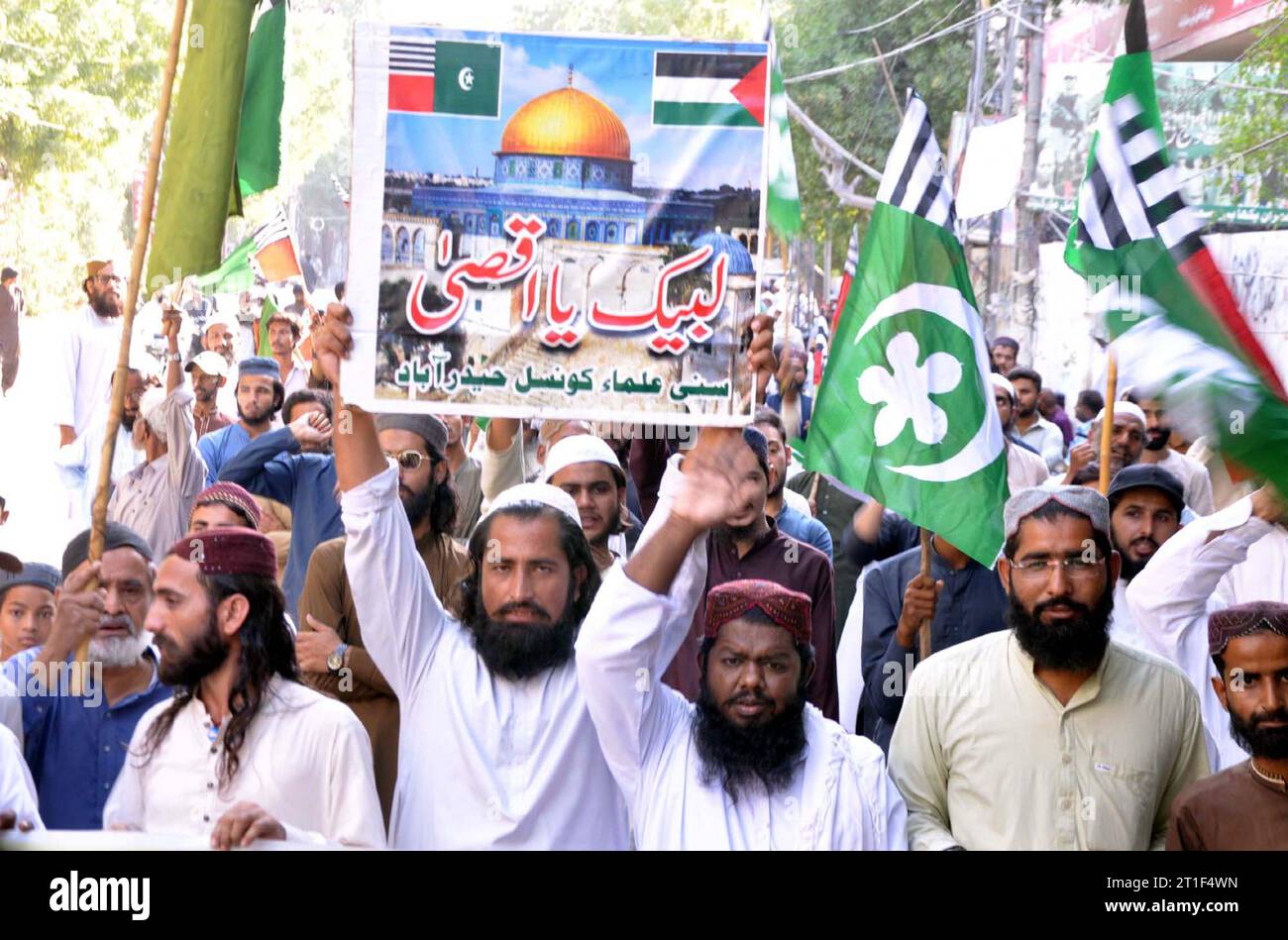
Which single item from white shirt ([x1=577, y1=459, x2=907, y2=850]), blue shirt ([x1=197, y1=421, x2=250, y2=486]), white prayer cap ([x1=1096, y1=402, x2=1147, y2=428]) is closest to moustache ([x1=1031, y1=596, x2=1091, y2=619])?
white shirt ([x1=577, y1=459, x2=907, y2=850])

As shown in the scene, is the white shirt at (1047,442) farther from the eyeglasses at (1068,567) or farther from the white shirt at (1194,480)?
the eyeglasses at (1068,567)

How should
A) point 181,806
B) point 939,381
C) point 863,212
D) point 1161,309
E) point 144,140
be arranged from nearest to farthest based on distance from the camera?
point 1161,309 < point 181,806 < point 939,381 < point 144,140 < point 863,212

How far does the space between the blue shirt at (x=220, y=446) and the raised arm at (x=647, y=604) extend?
345 cm

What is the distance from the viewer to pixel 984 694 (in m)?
3.87

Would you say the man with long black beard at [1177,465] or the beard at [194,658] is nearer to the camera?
the beard at [194,658]

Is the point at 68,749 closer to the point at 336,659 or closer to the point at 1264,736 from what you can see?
the point at 336,659

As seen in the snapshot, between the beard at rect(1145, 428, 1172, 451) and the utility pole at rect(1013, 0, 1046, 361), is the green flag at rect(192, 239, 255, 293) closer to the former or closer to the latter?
the beard at rect(1145, 428, 1172, 451)

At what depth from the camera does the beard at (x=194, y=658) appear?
359cm

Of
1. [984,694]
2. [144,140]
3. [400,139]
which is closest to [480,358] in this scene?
[400,139]

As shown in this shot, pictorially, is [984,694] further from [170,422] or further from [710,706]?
[170,422]

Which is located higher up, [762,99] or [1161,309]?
[762,99]

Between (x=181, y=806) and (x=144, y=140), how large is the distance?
1342cm

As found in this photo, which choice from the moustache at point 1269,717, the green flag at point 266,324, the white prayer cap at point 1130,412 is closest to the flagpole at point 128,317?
the moustache at point 1269,717

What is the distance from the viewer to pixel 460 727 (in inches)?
149
